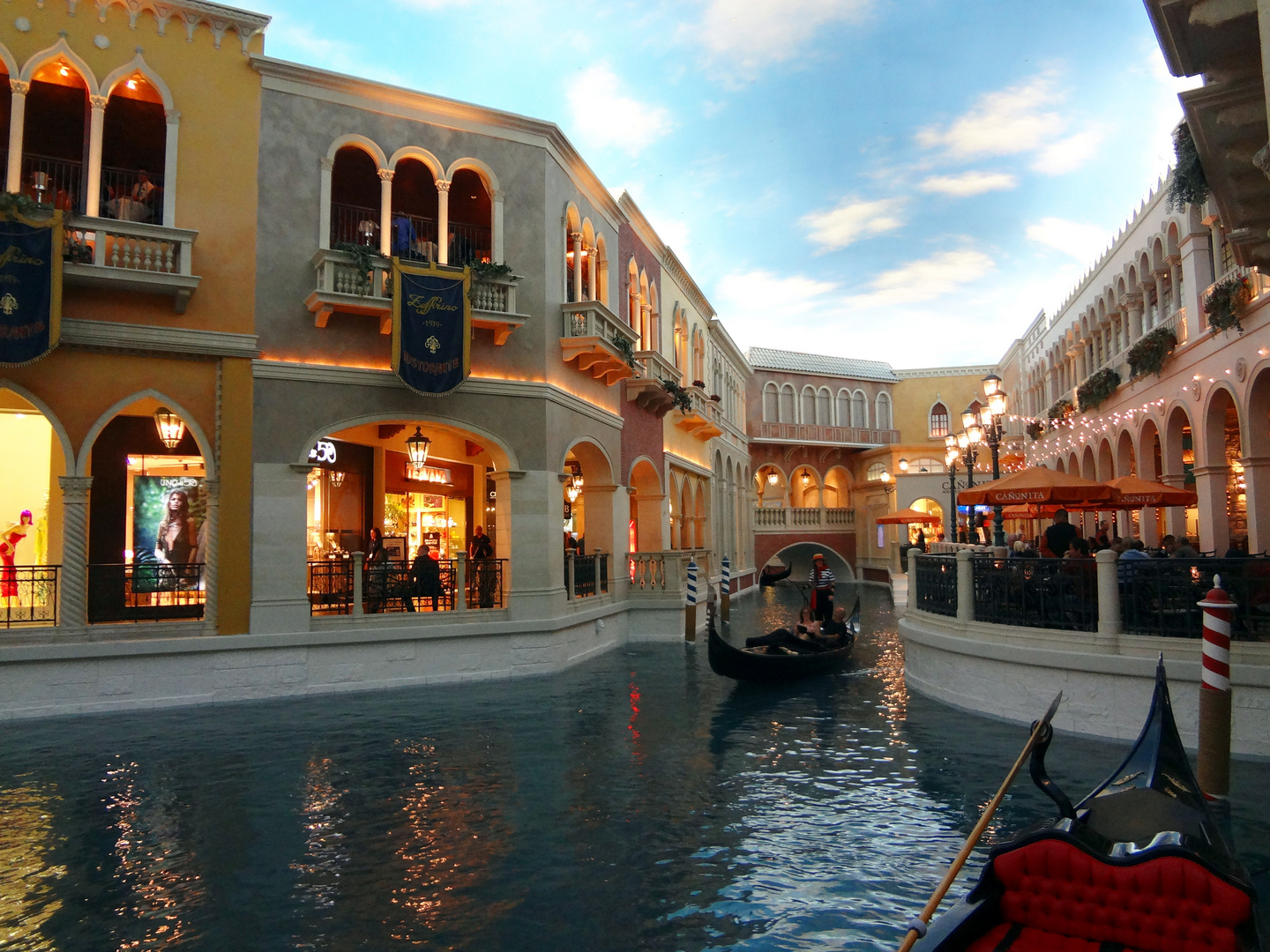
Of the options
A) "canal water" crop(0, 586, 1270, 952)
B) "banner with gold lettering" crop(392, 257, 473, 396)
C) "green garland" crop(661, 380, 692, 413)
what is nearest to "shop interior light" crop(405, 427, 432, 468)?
"banner with gold lettering" crop(392, 257, 473, 396)

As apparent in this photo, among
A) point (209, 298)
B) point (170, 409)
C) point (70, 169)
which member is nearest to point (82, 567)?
point (170, 409)

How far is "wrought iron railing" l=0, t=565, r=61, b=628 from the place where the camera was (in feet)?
29.8

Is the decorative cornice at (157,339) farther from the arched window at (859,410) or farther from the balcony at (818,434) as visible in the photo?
the arched window at (859,410)

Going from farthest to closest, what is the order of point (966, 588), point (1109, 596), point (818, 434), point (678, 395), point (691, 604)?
point (818, 434), point (678, 395), point (691, 604), point (966, 588), point (1109, 596)

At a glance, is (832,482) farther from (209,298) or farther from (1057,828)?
(1057,828)

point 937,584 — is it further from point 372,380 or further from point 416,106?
point 416,106

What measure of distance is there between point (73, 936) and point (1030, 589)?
7.73m

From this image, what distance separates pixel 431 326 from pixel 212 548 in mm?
3604

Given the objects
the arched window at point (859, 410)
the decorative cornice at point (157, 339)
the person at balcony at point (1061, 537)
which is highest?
the arched window at point (859, 410)

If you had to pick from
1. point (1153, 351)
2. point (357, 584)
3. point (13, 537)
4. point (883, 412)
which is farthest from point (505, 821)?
point (883, 412)

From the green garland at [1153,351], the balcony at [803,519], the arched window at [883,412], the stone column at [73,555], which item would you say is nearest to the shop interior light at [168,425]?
the stone column at [73,555]

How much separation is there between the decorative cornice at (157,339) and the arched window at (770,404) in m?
23.6

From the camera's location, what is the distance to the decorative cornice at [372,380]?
10.3 meters

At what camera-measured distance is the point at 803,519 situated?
1252 inches
